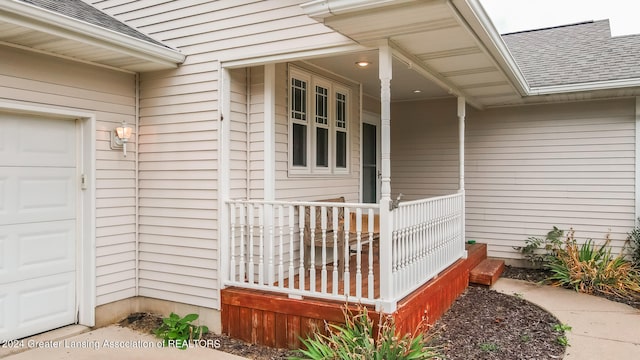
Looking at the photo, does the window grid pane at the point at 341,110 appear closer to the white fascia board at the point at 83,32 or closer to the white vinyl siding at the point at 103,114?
the white fascia board at the point at 83,32

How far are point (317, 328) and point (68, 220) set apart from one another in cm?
268

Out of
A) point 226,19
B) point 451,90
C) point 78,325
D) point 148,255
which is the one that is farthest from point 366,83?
point 78,325

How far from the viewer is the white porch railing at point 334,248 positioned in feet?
13.0

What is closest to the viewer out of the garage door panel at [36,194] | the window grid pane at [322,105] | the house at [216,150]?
the house at [216,150]

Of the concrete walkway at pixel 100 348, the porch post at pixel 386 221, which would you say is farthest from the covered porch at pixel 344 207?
the concrete walkway at pixel 100 348

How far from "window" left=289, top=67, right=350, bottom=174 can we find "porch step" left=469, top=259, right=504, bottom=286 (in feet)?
7.46

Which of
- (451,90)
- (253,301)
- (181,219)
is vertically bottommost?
(253,301)

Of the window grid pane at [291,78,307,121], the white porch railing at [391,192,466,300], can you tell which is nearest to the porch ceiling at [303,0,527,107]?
the window grid pane at [291,78,307,121]

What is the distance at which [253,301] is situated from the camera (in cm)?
435

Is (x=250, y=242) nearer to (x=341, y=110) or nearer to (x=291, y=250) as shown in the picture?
(x=291, y=250)

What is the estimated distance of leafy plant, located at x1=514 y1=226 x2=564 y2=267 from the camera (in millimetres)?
6891

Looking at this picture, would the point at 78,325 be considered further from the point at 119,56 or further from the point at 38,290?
the point at 119,56

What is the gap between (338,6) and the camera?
321cm

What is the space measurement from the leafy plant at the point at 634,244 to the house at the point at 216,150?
6.44 feet
